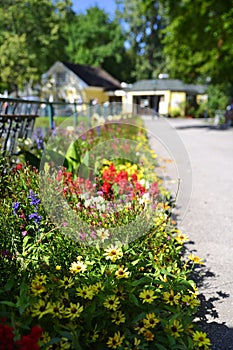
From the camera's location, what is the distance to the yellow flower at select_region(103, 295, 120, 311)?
1.76 m

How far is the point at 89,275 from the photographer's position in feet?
7.04

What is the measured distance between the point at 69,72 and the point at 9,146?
30.8 meters

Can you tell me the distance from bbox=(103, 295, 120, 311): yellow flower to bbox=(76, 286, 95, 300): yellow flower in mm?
87

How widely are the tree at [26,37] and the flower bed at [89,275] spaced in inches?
855

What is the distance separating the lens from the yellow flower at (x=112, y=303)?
1.76 meters

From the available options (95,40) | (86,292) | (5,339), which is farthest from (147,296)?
(95,40)

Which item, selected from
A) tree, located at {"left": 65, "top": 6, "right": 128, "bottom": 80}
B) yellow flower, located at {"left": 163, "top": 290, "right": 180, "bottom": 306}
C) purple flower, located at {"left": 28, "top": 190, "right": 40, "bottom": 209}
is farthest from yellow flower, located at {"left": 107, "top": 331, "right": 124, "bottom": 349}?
tree, located at {"left": 65, "top": 6, "right": 128, "bottom": 80}

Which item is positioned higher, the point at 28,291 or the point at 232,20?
the point at 232,20

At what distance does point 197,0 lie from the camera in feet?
48.7

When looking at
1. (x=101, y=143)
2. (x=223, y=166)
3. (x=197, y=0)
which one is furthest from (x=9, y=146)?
(x=197, y=0)

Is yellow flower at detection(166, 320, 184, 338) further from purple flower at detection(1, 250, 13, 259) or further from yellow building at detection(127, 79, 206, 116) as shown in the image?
yellow building at detection(127, 79, 206, 116)

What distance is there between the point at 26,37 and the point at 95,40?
664 inches

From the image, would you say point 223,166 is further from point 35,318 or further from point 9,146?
point 35,318

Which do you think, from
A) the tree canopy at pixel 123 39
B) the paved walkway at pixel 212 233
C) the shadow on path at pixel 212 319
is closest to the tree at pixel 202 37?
the tree canopy at pixel 123 39
